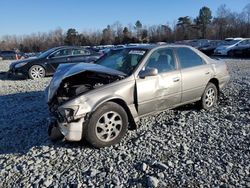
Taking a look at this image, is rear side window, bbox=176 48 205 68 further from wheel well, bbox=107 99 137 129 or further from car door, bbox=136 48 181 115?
wheel well, bbox=107 99 137 129

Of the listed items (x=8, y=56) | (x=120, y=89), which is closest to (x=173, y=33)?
(x=8, y=56)

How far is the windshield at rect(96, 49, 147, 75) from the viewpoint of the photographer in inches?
200

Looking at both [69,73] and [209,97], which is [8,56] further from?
[69,73]

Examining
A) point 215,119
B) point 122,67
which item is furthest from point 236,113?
point 122,67

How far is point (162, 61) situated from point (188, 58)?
82 cm

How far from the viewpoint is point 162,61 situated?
5363 mm

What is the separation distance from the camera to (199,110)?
20.5ft

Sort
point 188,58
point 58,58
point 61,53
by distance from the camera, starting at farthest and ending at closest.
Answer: point 61,53 → point 58,58 → point 188,58

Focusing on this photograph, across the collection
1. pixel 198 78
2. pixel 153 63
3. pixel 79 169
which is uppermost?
pixel 153 63

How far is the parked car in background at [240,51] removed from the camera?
68.7ft

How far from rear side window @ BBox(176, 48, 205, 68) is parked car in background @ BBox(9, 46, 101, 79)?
7754mm

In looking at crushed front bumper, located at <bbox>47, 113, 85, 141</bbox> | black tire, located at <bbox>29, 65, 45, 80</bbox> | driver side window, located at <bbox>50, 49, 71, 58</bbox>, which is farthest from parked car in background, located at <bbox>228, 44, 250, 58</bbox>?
crushed front bumper, located at <bbox>47, 113, 85, 141</bbox>

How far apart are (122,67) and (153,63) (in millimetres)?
561

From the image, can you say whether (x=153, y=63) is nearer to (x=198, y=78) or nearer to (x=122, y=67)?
(x=122, y=67)
